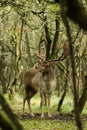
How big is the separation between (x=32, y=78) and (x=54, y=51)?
7.34 feet

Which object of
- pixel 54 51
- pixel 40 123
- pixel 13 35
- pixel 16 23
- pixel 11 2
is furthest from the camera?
pixel 13 35

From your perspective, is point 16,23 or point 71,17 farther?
point 16,23

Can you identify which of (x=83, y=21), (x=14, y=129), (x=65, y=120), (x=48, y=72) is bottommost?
(x=65, y=120)

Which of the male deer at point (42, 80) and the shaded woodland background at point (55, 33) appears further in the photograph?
the male deer at point (42, 80)

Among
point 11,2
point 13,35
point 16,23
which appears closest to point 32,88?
point 11,2

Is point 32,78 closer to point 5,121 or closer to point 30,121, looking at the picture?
point 30,121

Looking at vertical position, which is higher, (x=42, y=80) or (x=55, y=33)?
(x=55, y=33)

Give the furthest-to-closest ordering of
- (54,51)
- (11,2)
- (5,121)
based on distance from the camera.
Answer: (54,51)
(11,2)
(5,121)

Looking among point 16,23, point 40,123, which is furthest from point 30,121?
point 16,23

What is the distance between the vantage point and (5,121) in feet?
11.1

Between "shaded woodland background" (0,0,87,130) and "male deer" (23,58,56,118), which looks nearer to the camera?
"shaded woodland background" (0,0,87,130)

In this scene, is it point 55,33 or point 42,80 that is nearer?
point 42,80

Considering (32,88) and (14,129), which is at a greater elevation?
(14,129)

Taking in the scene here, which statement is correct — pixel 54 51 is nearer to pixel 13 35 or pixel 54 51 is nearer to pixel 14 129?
pixel 13 35
